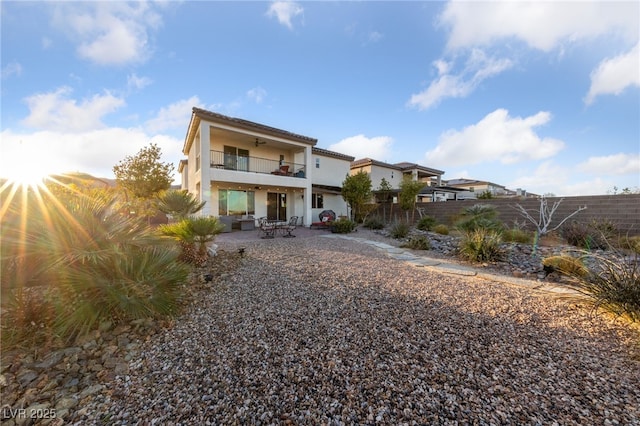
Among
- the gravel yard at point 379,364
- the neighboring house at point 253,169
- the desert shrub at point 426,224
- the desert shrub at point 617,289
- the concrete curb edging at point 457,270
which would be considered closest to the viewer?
the gravel yard at point 379,364

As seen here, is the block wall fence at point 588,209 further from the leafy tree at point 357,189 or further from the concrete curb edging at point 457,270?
the concrete curb edging at point 457,270

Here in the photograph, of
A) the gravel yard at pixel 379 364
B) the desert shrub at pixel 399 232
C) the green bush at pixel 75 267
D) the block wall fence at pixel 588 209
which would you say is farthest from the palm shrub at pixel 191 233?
the block wall fence at pixel 588 209

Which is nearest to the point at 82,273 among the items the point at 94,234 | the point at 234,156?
the point at 94,234

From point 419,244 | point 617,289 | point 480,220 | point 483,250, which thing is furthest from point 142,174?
point 617,289

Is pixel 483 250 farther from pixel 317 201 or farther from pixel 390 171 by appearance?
pixel 390 171

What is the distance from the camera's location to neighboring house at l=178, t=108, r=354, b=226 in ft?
41.2

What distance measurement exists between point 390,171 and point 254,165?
15.6 metres

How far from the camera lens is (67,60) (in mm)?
7941

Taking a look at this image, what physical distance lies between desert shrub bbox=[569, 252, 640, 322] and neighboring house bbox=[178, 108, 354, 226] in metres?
13.2

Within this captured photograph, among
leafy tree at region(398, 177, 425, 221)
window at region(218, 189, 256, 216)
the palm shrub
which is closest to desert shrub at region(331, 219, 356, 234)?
leafy tree at region(398, 177, 425, 221)

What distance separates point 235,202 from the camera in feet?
49.9

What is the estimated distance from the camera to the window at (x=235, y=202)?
579 inches

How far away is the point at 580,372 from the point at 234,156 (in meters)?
15.0

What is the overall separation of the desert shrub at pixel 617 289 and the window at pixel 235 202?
595 inches
